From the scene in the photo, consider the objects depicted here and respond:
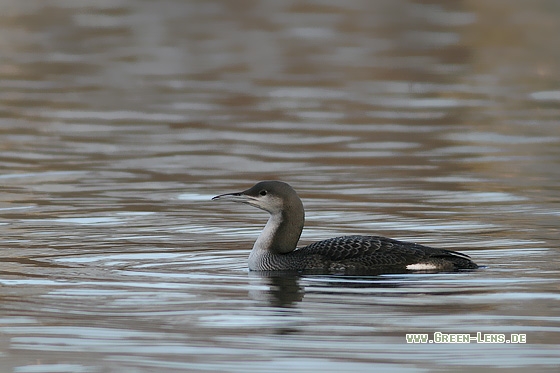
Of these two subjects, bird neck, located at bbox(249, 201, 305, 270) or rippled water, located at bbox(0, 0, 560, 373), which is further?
bird neck, located at bbox(249, 201, 305, 270)

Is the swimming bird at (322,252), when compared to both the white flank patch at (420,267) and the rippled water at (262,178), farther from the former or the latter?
the rippled water at (262,178)

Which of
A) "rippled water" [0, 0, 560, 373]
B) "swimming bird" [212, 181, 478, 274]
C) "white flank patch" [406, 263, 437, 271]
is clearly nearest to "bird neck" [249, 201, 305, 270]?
"swimming bird" [212, 181, 478, 274]

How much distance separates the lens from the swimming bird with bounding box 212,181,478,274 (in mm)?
9891

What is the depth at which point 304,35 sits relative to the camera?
1252 inches

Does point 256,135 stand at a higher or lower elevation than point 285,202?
lower

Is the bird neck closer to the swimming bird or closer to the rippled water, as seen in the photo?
the swimming bird

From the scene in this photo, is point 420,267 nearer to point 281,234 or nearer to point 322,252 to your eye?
point 322,252

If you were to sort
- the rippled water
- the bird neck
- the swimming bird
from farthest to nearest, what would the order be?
the bird neck → the swimming bird → the rippled water

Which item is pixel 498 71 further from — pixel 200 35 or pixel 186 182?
pixel 186 182

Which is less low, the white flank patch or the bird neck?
the bird neck

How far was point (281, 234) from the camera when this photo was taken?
34.0 feet

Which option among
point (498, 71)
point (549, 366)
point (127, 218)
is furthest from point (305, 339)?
point (498, 71)

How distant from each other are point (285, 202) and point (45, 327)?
2.44m

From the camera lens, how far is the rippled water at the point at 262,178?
817 centimetres
